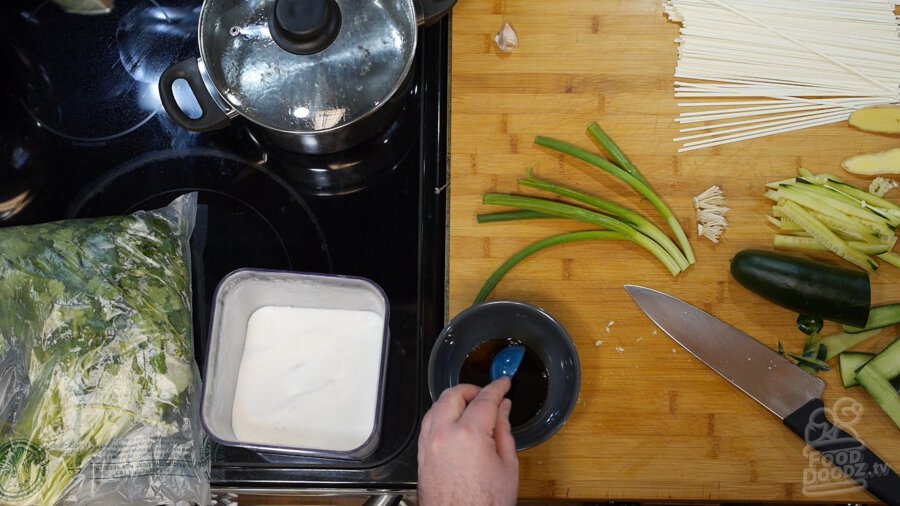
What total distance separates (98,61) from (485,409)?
1256 mm

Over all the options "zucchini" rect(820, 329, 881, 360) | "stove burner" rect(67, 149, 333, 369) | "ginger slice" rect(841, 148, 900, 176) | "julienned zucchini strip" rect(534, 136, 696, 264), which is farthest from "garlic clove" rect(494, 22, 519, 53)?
"zucchini" rect(820, 329, 881, 360)

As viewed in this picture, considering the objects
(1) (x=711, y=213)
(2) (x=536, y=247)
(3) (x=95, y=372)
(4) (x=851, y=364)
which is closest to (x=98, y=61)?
(3) (x=95, y=372)

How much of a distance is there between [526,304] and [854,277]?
2.27 ft

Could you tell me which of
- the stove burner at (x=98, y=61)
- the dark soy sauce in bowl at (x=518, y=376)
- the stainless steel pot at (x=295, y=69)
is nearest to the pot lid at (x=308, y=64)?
the stainless steel pot at (x=295, y=69)

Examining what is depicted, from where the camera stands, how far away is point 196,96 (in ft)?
4.61

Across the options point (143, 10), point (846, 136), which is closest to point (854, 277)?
point (846, 136)

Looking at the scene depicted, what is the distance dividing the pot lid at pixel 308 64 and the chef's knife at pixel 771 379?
70 cm

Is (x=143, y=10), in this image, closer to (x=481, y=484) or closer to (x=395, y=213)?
(x=395, y=213)

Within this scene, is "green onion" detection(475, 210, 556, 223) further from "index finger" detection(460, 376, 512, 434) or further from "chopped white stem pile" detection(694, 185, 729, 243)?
"index finger" detection(460, 376, 512, 434)

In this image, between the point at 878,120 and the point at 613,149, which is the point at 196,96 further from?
the point at 878,120

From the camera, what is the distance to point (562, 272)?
1526 millimetres

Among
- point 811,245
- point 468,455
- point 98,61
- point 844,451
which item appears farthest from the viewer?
point 98,61

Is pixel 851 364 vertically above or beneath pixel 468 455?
beneath

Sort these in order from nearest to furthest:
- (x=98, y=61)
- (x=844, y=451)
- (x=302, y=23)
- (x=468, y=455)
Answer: (x=468, y=455) < (x=302, y=23) < (x=844, y=451) < (x=98, y=61)
